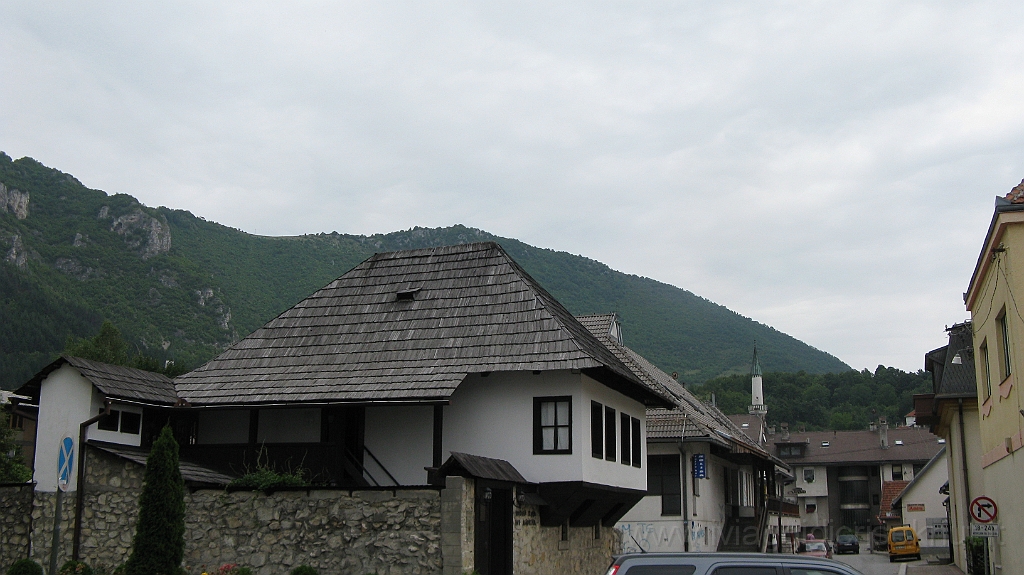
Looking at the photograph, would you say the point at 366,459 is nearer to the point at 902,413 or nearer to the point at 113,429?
the point at 113,429

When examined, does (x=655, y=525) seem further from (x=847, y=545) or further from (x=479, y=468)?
(x=847, y=545)

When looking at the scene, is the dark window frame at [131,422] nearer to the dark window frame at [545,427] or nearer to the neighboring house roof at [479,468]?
the neighboring house roof at [479,468]

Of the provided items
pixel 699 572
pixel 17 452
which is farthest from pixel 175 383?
pixel 17 452

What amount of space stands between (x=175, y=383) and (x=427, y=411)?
590 cm

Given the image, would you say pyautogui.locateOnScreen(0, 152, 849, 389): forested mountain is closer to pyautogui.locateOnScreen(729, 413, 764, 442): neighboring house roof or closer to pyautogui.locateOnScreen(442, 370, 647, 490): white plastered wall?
pyautogui.locateOnScreen(729, 413, 764, 442): neighboring house roof

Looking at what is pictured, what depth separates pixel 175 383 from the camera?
2220 centimetres

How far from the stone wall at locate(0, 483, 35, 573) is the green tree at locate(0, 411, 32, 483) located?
20.0m

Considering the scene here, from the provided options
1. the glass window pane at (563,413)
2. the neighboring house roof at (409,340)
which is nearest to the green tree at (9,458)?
the neighboring house roof at (409,340)

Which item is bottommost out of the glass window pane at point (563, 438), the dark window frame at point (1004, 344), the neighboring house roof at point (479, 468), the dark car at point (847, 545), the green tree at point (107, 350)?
the dark car at point (847, 545)

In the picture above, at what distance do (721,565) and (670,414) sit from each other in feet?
77.2

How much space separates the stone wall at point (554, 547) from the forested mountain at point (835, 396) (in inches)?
3001

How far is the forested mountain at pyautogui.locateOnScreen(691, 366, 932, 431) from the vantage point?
332 ft

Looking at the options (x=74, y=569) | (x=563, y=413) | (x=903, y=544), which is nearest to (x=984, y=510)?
(x=563, y=413)

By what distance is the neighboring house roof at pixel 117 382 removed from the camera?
1930cm
